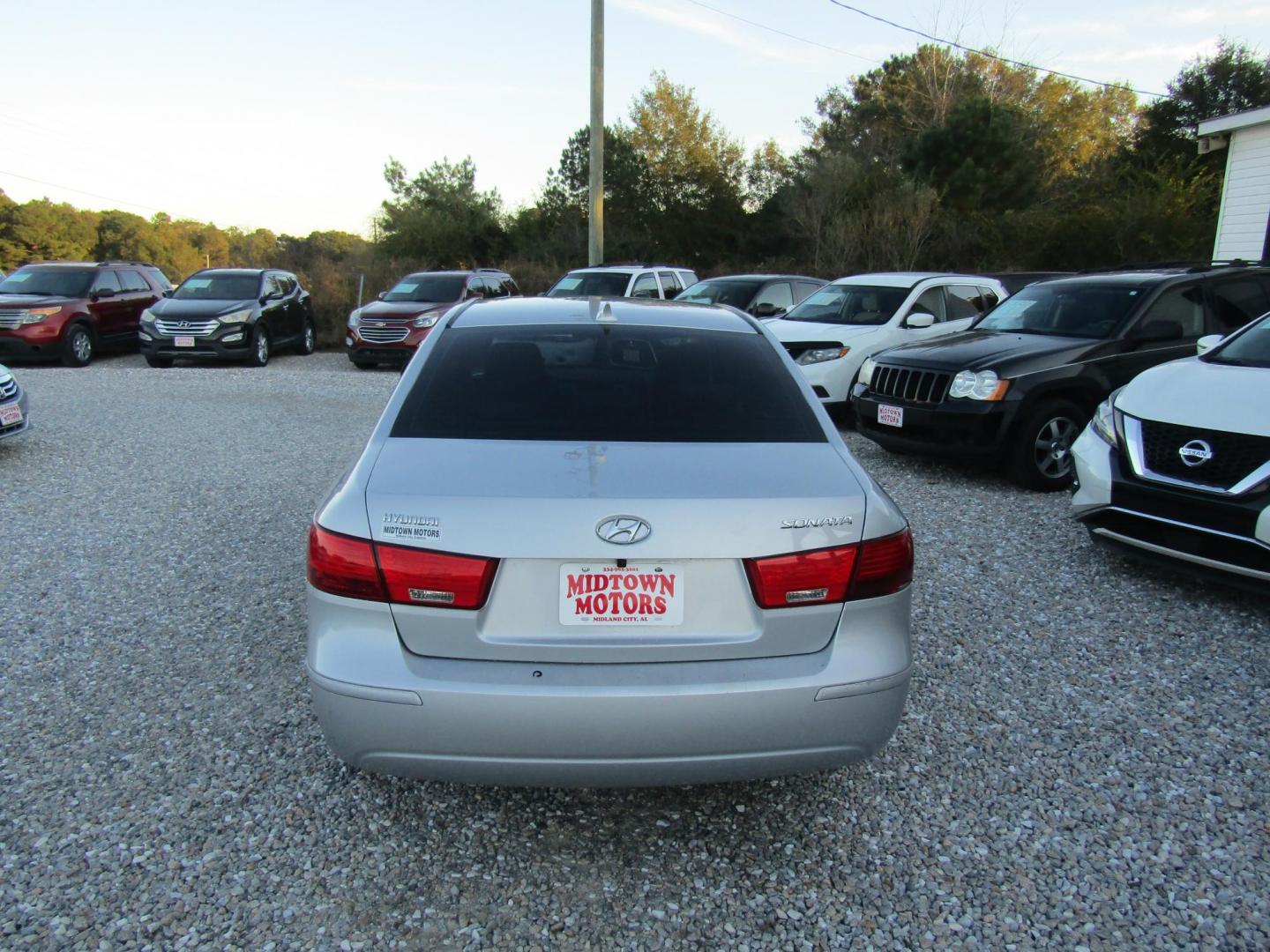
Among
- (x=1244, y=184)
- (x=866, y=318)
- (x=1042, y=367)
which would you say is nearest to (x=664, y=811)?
(x=1042, y=367)

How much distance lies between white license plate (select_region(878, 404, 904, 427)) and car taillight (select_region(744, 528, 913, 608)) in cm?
529

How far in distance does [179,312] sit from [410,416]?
1435cm

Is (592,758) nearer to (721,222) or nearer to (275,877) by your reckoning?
(275,877)

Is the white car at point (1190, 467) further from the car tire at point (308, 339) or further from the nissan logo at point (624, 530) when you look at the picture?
the car tire at point (308, 339)

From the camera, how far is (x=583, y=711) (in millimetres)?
2236

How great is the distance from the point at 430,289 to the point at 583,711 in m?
15.4

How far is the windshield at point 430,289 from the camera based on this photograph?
53.9 feet

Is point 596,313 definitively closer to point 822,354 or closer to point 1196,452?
point 1196,452

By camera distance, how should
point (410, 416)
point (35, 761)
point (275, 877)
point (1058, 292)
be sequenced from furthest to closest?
point (1058, 292) < point (35, 761) < point (410, 416) < point (275, 877)

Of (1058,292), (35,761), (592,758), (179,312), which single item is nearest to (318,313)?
(179,312)

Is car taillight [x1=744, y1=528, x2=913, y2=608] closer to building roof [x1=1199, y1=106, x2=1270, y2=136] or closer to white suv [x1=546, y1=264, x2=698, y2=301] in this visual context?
white suv [x1=546, y1=264, x2=698, y2=301]

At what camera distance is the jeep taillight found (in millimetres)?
2264

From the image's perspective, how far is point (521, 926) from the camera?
235cm

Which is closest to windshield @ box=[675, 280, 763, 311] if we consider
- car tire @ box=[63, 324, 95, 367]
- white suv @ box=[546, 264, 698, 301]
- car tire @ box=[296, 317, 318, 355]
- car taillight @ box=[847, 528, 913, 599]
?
white suv @ box=[546, 264, 698, 301]
